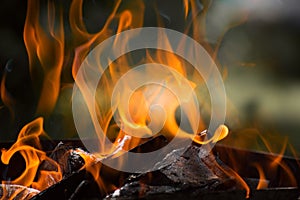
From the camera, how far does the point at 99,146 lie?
150 cm

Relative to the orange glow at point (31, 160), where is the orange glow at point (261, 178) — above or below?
below

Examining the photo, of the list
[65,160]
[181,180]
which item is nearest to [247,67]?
[65,160]

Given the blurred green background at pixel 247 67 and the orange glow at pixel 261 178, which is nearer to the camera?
the orange glow at pixel 261 178

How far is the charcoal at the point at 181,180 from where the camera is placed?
3.33 ft

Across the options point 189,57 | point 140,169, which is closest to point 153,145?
point 140,169

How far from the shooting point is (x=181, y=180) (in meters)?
1.06

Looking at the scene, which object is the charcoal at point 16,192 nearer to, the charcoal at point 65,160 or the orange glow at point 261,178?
the charcoal at point 65,160

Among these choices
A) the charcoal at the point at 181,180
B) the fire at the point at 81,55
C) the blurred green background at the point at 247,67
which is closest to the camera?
the charcoal at the point at 181,180

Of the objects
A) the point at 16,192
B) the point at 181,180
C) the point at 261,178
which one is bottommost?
the point at 261,178

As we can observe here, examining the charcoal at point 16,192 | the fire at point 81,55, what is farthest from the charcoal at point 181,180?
the fire at point 81,55

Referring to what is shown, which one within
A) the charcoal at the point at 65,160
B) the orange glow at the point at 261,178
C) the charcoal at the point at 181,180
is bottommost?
the orange glow at the point at 261,178

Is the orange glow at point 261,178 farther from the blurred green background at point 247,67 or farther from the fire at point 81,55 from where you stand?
the blurred green background at point 247,67

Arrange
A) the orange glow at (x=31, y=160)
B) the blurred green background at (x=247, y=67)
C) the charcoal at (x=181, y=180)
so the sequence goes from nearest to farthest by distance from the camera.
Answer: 1. the charcoal at (x=181, y=180)
2. the orange glow at (x=31, y=160)
3. the blurred green background at (x=247, y=67)

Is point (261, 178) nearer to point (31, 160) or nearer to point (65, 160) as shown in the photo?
point (65, 160)
